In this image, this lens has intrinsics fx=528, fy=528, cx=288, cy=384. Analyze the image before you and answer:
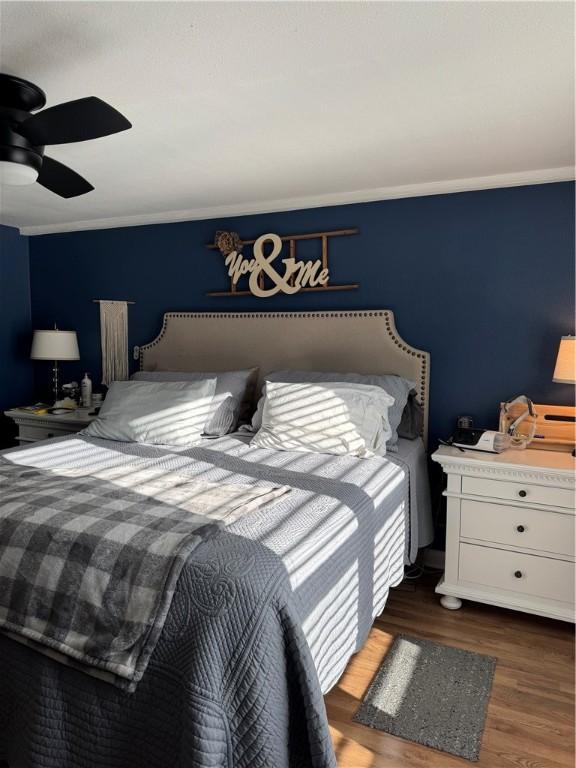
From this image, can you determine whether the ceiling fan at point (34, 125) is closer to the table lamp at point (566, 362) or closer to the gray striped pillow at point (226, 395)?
the gray striped pillow at point (226, 395)

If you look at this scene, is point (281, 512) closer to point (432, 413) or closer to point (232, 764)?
point (232, 764)

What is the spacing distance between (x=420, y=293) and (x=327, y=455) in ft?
3.81

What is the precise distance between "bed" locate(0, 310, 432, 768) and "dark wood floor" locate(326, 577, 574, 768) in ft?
1.01

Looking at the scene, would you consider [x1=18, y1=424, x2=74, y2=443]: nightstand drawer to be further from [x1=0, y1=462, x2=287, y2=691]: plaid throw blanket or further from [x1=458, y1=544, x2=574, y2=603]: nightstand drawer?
[x1=458, y1=544, x2=574, y2=603]: nightstand drawer

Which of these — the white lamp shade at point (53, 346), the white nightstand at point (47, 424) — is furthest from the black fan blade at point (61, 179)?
the white lamp shade at point (53, 346)

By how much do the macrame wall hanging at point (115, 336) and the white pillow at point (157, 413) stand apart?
100cm

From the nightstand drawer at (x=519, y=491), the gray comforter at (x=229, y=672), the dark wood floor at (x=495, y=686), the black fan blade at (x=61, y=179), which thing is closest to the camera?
the gray comforter at (x=229, y=672)

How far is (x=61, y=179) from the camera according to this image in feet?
6.97

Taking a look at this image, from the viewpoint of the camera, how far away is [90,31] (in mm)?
1447

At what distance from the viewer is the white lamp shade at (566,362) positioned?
7.99ft

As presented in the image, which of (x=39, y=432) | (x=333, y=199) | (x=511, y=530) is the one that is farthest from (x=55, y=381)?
(x=511, y=530)

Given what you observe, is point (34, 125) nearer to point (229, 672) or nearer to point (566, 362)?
point (229, 672)

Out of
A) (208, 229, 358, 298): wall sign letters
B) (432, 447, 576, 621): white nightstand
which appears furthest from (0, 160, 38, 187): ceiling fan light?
(432, 447, 576, 621): white nightstand

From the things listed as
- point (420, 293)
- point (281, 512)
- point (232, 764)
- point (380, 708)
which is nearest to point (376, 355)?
point (420, 293)
